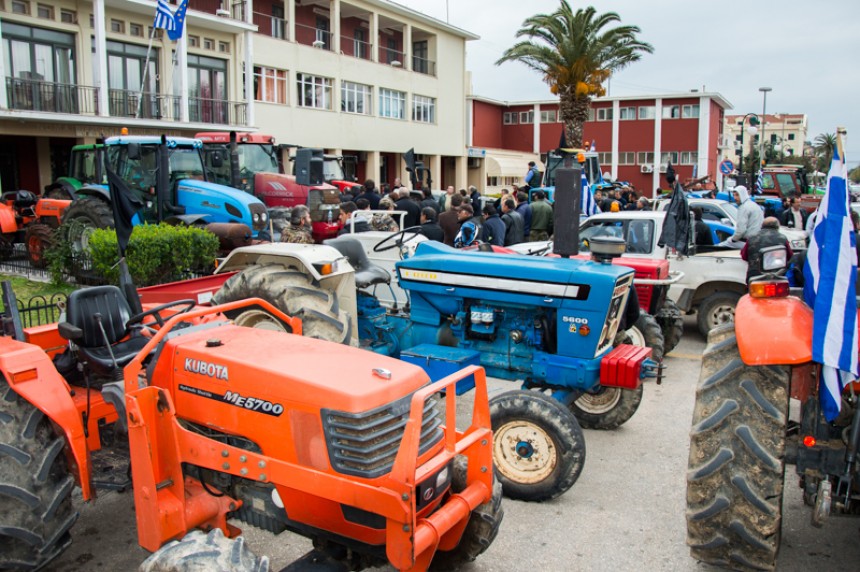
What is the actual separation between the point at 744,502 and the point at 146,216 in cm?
1143

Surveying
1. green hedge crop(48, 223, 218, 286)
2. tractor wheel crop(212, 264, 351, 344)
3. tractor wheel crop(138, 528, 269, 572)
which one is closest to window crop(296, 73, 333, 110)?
green hedge crop(48, 223, 218, 286)

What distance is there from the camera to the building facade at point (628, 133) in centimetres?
4869

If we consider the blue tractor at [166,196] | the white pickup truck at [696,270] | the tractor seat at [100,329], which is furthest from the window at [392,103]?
the tractor seat at [100,329]

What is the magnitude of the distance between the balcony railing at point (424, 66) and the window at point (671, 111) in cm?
1882

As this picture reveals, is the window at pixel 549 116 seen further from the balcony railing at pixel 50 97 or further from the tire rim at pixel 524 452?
the tire rim at pixel 524 452

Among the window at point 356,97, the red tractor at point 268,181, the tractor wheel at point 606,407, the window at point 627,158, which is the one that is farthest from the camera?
the window at point 627,158

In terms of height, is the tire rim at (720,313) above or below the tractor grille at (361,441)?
below

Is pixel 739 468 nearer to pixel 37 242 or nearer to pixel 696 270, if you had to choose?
pixel 696 270

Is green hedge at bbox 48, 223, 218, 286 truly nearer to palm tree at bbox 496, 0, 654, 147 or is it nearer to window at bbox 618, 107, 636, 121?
palm tree at bbox 496, 0, 654, 147

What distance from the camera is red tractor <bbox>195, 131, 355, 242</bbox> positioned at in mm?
13969

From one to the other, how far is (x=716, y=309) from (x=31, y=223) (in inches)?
479

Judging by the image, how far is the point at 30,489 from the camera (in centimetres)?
353

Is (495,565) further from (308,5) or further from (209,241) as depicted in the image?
(308,5)

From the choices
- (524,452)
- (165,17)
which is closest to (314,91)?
(165,17)
